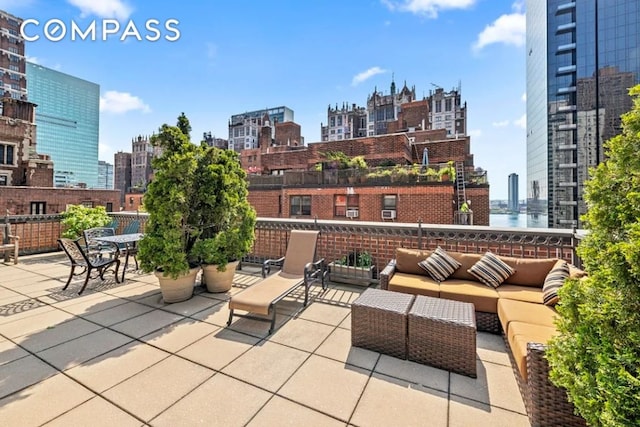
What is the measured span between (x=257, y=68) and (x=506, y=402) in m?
10.7

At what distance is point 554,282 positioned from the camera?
9.77 ft

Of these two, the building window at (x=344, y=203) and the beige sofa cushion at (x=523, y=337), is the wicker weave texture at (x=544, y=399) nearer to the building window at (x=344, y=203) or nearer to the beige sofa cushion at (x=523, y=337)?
the beige sofa cushion at (x=523, y=337)

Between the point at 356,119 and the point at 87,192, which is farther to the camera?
the point at 356,119

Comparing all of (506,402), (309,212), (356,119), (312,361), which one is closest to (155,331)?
(312,361)

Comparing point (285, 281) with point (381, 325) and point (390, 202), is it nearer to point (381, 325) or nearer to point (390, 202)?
point (381, 325)

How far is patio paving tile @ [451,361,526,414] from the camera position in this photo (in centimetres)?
207

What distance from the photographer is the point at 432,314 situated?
2.57m

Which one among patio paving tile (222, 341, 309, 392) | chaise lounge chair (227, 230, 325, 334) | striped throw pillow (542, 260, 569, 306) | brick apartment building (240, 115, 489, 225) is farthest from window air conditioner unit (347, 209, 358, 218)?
patio paving tile (222, 341, 309, 392)

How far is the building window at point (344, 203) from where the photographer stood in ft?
55.3

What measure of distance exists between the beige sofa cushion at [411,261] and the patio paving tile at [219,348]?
7.56 ft

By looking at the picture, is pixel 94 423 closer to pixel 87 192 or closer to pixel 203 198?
pixel 203 198

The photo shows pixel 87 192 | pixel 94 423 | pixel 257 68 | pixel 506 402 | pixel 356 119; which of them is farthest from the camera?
pixel 356 119

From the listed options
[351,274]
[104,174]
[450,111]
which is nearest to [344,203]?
[351,274]

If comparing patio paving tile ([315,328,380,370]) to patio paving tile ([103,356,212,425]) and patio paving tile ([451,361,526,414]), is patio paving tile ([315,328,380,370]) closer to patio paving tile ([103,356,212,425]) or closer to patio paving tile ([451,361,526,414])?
patio paving tile ([451,361,526,414])
